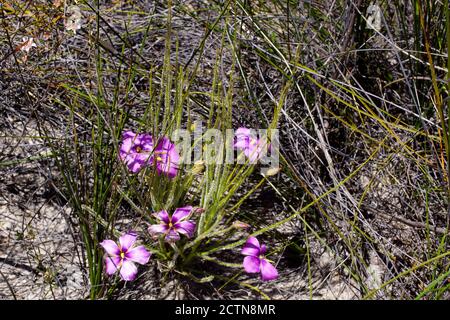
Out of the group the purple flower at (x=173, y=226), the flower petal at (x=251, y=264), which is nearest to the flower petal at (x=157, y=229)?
the purple flower at (x=173, y=226)

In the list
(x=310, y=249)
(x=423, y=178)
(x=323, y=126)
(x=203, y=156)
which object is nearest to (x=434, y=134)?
(x=423, y=178)

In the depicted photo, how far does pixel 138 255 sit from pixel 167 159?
0.78ft

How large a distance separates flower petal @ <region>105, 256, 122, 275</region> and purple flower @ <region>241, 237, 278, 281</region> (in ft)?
0.95

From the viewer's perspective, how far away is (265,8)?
1953 mm

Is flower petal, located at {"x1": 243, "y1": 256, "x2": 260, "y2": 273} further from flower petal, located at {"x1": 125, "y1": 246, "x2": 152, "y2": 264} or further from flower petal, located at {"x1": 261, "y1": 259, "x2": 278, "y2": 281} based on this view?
flower petal, located at {"x1": 125, "y1": 246, "x2": 152, "y2": 264}

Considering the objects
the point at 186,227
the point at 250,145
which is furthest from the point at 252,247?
the point at 250,145

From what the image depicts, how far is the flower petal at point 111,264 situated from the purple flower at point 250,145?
394 millimetres

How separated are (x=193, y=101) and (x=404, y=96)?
0.66 meters

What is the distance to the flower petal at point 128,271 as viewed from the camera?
1294 millimetres

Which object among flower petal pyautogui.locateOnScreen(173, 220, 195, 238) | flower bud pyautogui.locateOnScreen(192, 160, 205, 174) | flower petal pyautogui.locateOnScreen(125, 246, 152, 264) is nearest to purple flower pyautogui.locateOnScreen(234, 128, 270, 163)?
flower bud pyautogui.locateOnScreen(192, 160, 205, 174)
